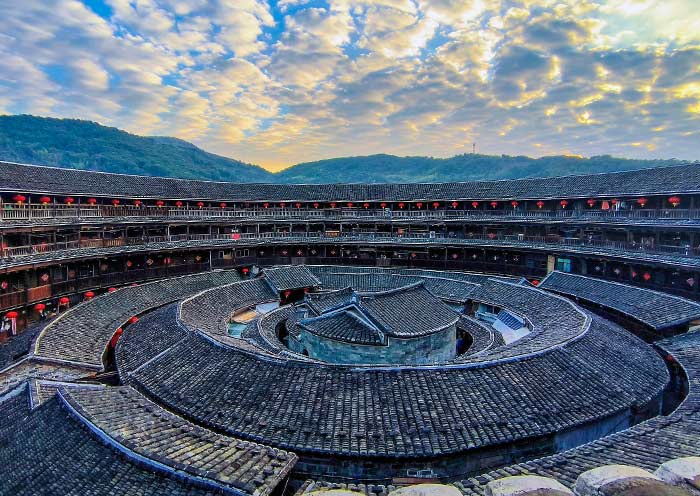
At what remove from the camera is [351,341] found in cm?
2556

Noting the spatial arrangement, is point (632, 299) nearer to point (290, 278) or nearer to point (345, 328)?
point (345, 328)

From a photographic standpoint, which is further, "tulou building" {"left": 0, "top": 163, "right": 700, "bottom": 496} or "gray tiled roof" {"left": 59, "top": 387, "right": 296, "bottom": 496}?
"tulou building" {"left": 0, "top": 163, "right": 700, "bottom": 496}

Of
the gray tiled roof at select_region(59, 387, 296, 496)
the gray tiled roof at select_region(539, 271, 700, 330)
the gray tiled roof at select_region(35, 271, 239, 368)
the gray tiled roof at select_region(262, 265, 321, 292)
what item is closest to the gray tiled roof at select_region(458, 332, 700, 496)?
the gray tiled roof at select_region(59, 387, 296, 496)

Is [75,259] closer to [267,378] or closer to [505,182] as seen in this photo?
[267,378]

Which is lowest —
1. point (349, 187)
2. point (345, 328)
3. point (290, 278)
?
point (345, 328)

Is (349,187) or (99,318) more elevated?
(349,187)

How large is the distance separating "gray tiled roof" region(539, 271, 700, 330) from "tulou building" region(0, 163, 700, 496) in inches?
8.2

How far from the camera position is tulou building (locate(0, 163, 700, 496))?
13.3 metres

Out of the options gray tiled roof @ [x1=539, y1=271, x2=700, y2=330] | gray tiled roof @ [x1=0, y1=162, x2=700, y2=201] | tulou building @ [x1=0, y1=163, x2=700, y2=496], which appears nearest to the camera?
tulou building @ [x1=0, y1=163, x2=700, y2=496]

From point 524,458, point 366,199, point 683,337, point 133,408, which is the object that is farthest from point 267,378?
point 366,199

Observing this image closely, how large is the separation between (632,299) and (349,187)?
39765mm

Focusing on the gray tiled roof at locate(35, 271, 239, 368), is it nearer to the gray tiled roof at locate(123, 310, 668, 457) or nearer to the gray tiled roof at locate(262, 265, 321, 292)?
the gray tiled roof at locate(262, 265, 321, 292)

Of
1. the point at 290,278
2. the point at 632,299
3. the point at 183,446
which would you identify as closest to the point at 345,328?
the point at 183,446

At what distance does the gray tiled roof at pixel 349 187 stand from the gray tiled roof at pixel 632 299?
10548 mm
